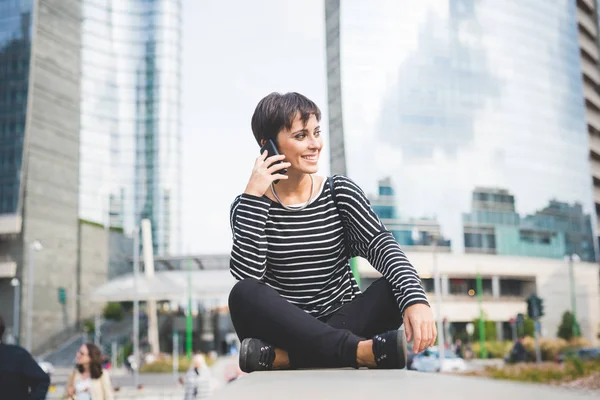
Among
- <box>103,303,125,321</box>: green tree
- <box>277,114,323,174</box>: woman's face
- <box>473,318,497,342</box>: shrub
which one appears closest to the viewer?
<box>277,114,323,174</box>: woman's face

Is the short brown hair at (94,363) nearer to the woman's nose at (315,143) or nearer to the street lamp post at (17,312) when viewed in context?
the woman's nose at (315,143)

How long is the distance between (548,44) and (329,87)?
22.2 m

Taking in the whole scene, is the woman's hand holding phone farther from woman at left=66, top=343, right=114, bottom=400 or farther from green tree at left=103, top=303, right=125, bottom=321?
green tree at left=103, top=303, right=125, bottom=321

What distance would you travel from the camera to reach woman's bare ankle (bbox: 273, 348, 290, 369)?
2.22 meters

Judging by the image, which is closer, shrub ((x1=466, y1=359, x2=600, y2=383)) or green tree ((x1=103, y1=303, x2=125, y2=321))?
shrub ((x1=466, y1=359, x2=600, y2=383))

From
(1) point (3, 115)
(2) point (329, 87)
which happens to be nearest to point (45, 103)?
(1) point (3, 115)

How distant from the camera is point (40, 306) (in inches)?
1988

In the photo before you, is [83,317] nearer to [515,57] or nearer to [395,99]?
[395,99]

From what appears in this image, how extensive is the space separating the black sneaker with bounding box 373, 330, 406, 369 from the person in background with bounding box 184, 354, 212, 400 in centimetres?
751

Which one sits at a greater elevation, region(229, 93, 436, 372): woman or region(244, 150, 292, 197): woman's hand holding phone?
region(244, 150, 292, 197): woman's hand holding phone

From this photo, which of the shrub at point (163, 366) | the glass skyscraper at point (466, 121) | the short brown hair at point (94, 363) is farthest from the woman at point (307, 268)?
the glass skyscraper at point (466, 121)

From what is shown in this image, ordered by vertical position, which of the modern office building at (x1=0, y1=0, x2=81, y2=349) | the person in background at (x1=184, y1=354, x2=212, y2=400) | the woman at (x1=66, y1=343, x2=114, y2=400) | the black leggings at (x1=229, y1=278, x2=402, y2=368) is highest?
the modern office building at (x1=0, y1=0, x2=81, y2=349)

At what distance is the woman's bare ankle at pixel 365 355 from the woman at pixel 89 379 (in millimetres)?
5185

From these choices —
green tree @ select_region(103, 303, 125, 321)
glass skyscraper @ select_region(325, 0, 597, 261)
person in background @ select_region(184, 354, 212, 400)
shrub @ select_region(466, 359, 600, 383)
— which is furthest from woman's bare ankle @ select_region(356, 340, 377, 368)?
green tree @ select_region(103, 303, 125, 321)
